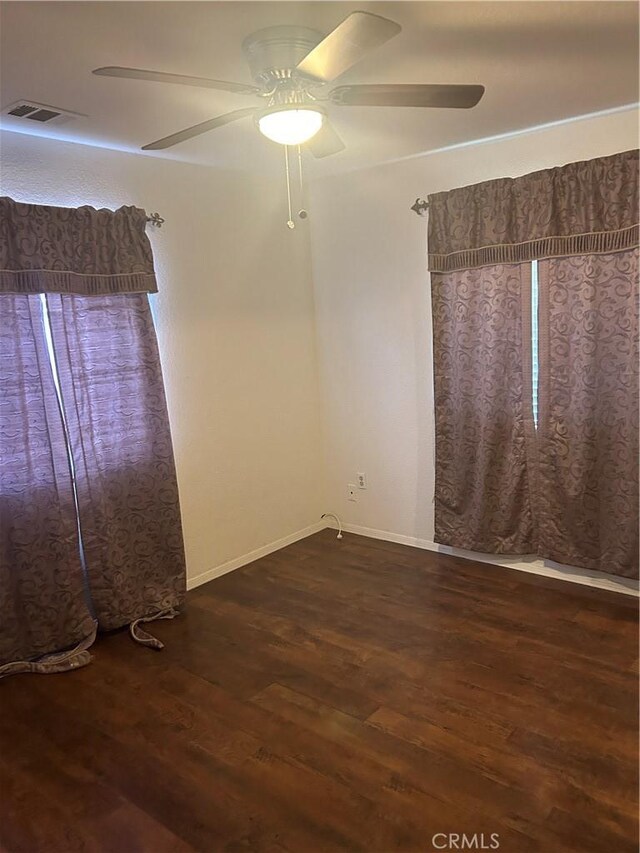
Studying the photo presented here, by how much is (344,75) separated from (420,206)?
1.40m

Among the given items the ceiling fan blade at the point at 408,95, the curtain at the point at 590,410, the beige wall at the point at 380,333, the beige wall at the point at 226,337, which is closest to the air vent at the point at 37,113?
the beige wall at the point at 226,337

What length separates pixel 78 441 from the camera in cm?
300

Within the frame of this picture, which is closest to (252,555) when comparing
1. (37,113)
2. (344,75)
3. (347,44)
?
(37,113)

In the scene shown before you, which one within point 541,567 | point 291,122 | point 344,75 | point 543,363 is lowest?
point 541,567

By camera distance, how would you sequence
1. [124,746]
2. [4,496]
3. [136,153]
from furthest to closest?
[136,153]
[4,496]
[124,746]

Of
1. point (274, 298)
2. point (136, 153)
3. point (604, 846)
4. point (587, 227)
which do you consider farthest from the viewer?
point (274, 298)

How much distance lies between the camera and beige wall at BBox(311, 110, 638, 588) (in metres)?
3.71

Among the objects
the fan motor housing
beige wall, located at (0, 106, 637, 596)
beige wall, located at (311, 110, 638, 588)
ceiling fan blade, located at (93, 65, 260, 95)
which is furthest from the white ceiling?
beige wall, located at (311, 110, 638, 588)

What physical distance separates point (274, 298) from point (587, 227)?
186cm

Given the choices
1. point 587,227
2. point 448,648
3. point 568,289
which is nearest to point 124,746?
point 448,648

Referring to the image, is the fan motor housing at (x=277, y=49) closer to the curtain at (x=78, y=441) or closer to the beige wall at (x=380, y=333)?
the curtain at (x=78, y=441)

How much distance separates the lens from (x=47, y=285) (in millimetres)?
2838

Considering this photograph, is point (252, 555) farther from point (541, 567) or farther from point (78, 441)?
point (541, 567)

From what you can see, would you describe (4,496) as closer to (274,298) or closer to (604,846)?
(274,298)
